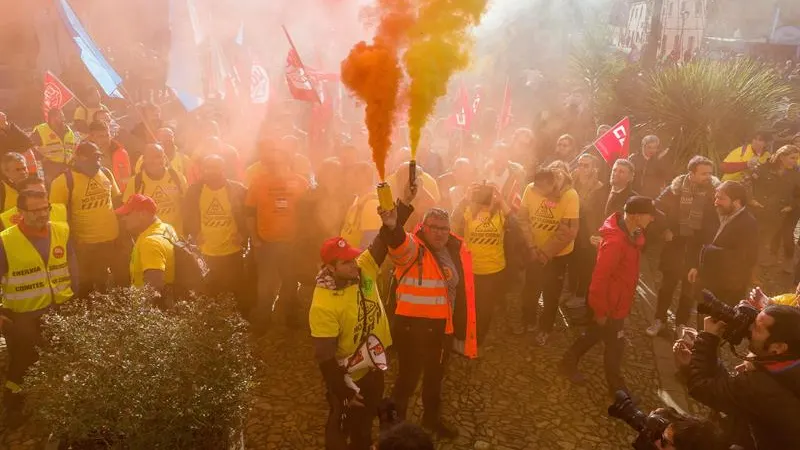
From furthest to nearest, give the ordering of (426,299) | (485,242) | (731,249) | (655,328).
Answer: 1. (655,328)
2. (485,242)
3. (731,249)
4. (426,299)

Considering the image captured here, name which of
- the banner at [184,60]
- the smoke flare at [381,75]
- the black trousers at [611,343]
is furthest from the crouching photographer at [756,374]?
the banner at [184,60]

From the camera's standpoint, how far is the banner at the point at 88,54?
8.48 meters

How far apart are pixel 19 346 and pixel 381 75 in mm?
4144

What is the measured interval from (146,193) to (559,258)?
5135 mm

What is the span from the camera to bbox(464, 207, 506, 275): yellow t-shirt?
6289mm

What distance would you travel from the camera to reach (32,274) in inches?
200

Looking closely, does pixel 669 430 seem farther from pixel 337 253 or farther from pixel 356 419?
pixel 337 253

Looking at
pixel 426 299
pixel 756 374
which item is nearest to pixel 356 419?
pixel 426 299

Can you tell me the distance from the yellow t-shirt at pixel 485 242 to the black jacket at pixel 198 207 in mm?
2788

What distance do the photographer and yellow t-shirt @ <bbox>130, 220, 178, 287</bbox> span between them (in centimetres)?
444

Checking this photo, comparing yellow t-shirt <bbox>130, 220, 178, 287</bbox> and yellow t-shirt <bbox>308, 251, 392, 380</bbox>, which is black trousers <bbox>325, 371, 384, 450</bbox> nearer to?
yellow t-shirt <bbox>308, 251, 392, 380</bbox>

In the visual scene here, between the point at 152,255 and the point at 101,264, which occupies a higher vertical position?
the point at 152,255

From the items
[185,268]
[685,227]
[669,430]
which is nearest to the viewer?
[669,430]

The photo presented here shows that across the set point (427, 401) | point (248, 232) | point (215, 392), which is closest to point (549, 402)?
point (427, 401)
